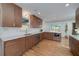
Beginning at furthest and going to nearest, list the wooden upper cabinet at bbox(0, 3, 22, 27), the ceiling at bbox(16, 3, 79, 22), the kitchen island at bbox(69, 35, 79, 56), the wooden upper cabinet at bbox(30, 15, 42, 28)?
the wooden upper cabinet at bbox(30, 15, 42, 28), the kitchen island at bbox(69, 35, 79, 56), the wooden upper cabinet at bbox(0, 3, 22, 27), the ceiling at bbox(16, 3, 79, 22)

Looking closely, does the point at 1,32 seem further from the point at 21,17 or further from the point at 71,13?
the point at 71,13

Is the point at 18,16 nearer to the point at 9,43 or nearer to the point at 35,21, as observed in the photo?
the point at 35,21

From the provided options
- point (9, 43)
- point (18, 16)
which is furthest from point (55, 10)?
point (9, 43)

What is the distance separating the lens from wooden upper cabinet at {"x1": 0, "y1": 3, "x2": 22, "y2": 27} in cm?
265

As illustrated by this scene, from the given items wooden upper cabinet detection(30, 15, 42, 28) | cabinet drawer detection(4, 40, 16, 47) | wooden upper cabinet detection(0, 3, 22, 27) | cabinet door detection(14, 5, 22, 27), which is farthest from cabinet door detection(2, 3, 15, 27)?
wooden upper cabinet detection(30, 15, 42, 28)

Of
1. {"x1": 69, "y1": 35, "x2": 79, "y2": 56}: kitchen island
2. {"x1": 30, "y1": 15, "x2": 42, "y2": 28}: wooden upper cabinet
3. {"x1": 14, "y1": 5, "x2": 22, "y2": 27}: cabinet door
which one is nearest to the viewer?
{"x1": 69, "y1": 35, "x2": 79, "y2": 56}: kitchen island

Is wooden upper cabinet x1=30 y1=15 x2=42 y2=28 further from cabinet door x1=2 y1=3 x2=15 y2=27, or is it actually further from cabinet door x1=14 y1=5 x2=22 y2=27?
cabinet door x1=2 y1=3 x2=15 y2=27

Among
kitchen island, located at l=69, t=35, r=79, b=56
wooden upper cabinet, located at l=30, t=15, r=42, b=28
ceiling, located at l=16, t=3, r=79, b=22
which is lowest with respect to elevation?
kitchen island, located at l=69, t=35, r=79, b=56

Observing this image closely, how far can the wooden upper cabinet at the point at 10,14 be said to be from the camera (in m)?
2.65

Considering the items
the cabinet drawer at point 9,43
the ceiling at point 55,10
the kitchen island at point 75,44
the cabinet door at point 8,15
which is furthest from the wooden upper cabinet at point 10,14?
the kitchen island at point 75,44

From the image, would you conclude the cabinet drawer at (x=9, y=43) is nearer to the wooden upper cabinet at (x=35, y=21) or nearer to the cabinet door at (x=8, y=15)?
the cabinet door at (x=8, y=15)

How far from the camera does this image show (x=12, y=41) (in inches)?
110

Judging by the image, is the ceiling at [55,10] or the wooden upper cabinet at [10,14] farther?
the wooden upper cabinet at [10,14]

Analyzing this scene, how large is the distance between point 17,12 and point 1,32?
2.41 ft
